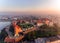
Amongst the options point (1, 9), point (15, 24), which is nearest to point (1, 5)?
point (1, 9)

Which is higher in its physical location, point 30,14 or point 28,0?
point 28,0

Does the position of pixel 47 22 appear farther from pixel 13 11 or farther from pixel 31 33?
pixel 13 11

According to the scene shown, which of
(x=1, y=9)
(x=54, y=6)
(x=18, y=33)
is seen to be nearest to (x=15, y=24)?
(x=18, y=33)

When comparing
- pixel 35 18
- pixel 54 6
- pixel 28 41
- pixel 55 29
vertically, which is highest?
pixel 54 6

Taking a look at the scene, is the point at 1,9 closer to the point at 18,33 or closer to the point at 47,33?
the point at 18,33

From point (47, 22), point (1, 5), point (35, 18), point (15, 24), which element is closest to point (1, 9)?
point (1, 5)

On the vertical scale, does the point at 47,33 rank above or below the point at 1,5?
below

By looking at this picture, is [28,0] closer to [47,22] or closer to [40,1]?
[40,1]
